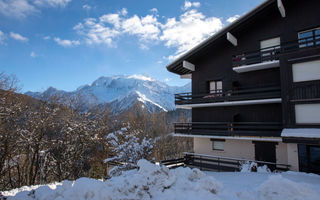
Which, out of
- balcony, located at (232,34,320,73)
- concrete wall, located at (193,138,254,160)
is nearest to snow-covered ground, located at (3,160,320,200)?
concrete wall, located at (193,138,254,160)

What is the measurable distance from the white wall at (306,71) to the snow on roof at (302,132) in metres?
3.20

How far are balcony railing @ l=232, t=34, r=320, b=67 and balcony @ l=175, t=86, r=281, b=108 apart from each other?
7.13ft

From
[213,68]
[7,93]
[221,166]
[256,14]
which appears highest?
[256,14]

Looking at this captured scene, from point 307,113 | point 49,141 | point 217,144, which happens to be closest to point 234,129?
point 217,144

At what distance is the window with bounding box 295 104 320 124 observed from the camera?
11.6 m

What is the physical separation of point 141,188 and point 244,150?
11739 millimetres

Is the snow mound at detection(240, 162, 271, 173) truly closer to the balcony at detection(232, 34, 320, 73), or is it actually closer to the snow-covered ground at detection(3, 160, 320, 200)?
the snow-covered ground at detection(3, 160, 320, 200)

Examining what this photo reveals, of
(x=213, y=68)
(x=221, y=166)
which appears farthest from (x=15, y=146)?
(x=213, y=68)

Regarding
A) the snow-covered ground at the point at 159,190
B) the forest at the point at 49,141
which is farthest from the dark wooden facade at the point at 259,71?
the snow-covered ground at the point at 159,190

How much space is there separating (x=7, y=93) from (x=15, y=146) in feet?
15.4

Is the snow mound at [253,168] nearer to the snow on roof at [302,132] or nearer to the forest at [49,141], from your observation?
the snow on roof at [302,132]

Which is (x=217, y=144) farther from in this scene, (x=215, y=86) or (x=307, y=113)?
(x=307, y=113)

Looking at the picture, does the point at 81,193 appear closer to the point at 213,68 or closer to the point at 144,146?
the point at 144,146

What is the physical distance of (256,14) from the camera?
49.6 feet
